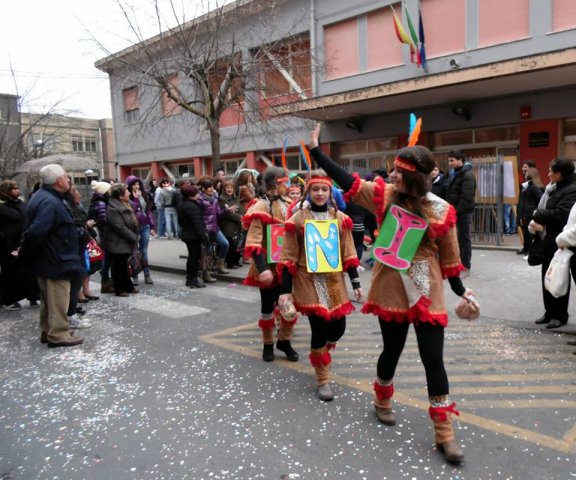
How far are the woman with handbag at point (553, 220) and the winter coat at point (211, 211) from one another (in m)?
5.43

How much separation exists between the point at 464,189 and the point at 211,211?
438 centimetres

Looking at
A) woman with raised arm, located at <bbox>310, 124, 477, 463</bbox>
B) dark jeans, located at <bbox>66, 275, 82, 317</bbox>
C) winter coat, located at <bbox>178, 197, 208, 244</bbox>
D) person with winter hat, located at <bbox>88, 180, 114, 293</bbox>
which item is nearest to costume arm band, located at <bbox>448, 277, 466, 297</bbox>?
woman with raised arm, located at <bbox>310, 124, 477, 463</bbox>

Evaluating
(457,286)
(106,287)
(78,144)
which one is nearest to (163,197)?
(106,287)

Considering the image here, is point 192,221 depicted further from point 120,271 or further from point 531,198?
point 531,198

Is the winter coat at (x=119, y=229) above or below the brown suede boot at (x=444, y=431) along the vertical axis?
above

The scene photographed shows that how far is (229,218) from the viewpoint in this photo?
9438 millimetres

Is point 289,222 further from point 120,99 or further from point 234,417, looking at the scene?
point 120,99

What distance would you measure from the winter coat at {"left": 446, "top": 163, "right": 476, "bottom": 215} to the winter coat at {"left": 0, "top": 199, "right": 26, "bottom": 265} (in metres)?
6.56

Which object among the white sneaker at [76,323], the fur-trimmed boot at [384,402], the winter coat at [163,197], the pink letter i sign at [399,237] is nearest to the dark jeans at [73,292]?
the white sneaker at [76,323]

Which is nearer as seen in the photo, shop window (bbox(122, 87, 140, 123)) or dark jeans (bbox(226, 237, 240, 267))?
dark jeans (bbox(226, 237, 240, 267))

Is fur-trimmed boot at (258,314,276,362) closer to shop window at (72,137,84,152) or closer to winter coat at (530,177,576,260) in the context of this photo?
winter coat at (530,177,576,260)

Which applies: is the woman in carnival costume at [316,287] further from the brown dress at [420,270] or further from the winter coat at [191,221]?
the winter coat at [191,221]

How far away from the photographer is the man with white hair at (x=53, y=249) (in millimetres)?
5223

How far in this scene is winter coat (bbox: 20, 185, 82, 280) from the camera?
5203 mm
